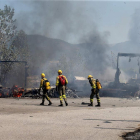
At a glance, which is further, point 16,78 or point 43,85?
point 16,78

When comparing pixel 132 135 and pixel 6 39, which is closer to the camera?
pixel 132 135

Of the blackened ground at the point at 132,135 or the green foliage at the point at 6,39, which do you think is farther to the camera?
the green foliage at the point at 6,39

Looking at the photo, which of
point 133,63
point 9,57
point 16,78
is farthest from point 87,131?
point 133,63

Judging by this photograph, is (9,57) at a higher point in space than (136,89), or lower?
higher

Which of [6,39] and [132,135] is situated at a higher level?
[6,39]

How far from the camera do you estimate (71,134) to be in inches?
276

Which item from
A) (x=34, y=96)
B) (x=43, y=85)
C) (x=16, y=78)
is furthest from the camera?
(x=16, y=78)

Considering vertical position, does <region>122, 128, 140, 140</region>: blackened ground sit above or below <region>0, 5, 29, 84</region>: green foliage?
below

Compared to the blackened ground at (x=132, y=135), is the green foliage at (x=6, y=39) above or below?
above

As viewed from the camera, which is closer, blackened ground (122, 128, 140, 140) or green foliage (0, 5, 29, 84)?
blackened ground (122, 128, 140, 140)

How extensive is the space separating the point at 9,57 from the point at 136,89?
2332cm

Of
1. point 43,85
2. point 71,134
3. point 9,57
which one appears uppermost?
point 9,57

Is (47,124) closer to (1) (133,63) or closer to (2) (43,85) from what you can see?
(2) (43,85)

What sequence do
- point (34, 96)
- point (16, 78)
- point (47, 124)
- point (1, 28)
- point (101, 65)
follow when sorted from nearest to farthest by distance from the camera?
point (47, 124) < point (34, 96) < point (1, 28) < point (16, 78) < point (101, 65)
